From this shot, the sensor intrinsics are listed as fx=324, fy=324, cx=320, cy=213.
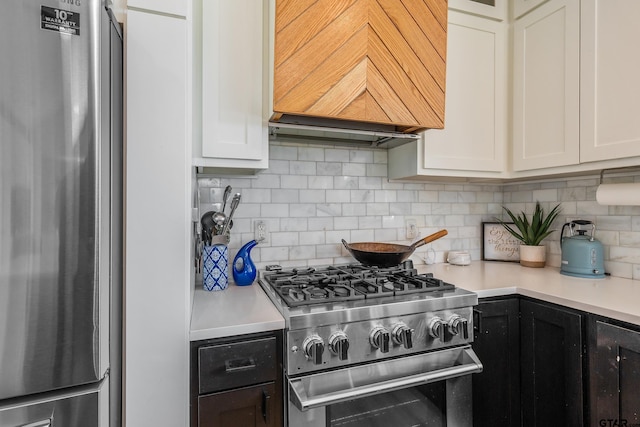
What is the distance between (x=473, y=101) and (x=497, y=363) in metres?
1.36

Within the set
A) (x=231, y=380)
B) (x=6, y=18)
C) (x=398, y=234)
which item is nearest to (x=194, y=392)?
(x=231, y=380)

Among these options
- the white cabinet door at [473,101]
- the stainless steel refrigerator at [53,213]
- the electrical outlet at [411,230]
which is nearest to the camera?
the stainless steel refrigerator at [53,213]

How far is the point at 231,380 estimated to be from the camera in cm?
106

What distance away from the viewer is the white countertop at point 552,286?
122 cm

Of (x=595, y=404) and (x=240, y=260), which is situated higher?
(x=240, y=260)

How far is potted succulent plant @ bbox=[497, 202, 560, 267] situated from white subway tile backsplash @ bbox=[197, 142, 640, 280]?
0.07 metres

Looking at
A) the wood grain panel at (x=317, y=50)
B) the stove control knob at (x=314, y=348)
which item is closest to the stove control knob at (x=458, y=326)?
the stove control knob at (x=314, y=348)

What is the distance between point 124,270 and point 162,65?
645 mm

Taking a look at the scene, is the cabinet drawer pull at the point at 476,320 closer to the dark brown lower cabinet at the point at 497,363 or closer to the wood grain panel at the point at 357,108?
the dark brown lower cabinet at the point at 497,363

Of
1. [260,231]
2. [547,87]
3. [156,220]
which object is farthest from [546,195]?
[156,220]

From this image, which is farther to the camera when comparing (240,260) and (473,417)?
(240,260)

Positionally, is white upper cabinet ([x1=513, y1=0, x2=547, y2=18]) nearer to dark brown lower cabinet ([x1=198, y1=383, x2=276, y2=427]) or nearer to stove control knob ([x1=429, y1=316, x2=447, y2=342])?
stove control knob ([x1=429, y1=316, x2=447, y2=342])

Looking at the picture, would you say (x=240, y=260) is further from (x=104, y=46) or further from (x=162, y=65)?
(x=104, y=46)

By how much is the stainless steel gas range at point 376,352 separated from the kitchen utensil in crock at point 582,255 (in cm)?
81
